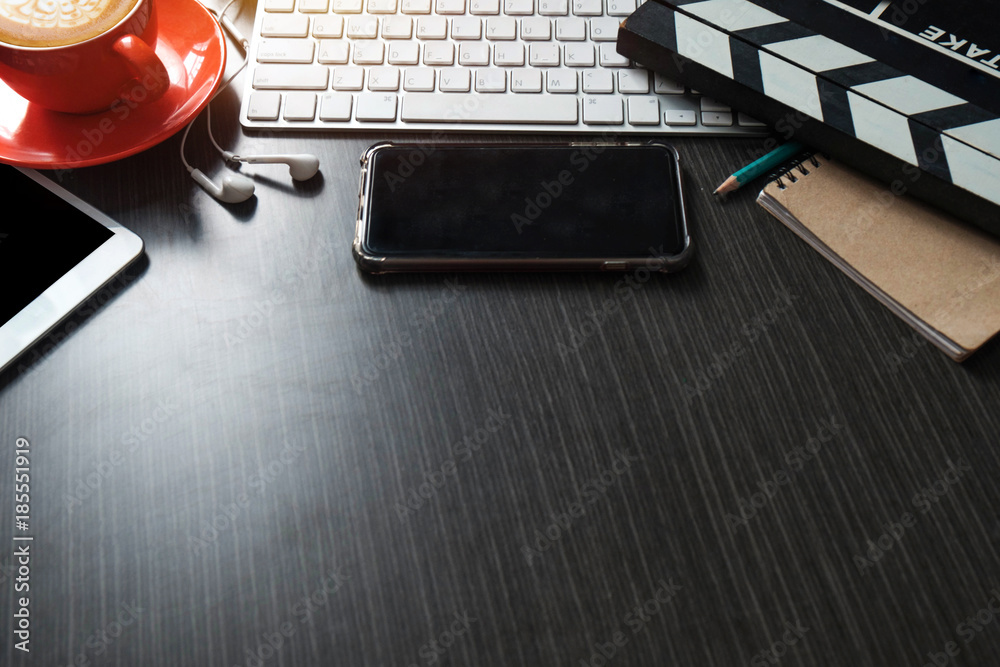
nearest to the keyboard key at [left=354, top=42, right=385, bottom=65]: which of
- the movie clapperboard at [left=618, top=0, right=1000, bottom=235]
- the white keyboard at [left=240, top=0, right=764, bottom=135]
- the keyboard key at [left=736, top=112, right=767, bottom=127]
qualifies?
the white keyboard at [left=240, top=0, right=764, bottom=135]

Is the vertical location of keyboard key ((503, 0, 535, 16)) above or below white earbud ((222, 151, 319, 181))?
above

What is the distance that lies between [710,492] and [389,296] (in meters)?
0.26

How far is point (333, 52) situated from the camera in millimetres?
544

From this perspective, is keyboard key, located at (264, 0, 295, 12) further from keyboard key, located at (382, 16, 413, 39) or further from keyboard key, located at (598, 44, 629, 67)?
keyboard key, located at (598, 44, 629, 67)

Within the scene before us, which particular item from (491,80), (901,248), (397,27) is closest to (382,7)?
(397,27)

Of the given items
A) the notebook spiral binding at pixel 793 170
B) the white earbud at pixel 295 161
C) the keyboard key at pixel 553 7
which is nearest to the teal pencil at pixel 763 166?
the notebook spiral binding at pixel 793 170

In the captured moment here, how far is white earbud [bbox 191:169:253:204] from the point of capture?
490 millimetres

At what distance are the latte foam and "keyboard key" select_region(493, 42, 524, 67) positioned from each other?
28 cm

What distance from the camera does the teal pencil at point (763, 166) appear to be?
0.50 metres

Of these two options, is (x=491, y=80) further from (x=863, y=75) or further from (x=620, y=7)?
(x=863, y=75)

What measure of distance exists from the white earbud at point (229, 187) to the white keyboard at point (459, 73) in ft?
0.19

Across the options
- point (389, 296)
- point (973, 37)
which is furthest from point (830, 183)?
point (389, 296)

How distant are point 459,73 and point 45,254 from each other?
35 centimetres

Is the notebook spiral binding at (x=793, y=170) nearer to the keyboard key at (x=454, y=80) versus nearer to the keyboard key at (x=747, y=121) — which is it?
the keyboard key at (x=747, y=121)
